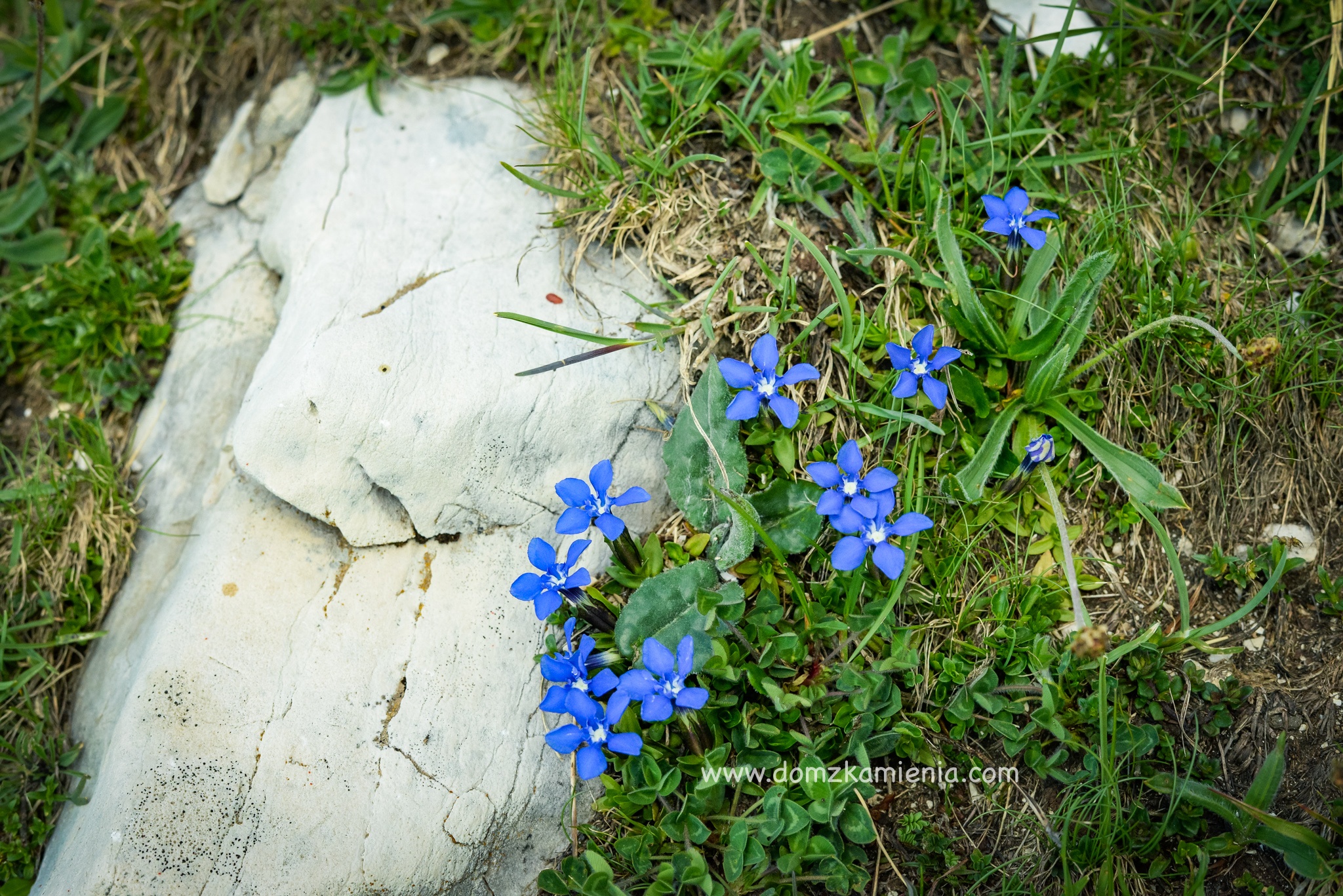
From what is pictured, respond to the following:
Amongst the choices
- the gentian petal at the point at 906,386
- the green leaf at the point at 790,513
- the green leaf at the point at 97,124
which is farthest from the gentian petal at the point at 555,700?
the green leaf at the point at 97,124

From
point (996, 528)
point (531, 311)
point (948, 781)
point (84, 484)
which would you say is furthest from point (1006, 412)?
point (84, 484)

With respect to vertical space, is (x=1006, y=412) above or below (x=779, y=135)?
below

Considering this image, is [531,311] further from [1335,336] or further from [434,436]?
[1335,336]

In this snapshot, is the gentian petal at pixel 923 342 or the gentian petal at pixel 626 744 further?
the gentian petal at pixel 923 342

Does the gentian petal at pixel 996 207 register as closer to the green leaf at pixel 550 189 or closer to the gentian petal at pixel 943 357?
the gentian petal at pixel 943 357

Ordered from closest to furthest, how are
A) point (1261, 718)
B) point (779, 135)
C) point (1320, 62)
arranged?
point (1261, 718)
point (779, 135)
point (1320, 62)

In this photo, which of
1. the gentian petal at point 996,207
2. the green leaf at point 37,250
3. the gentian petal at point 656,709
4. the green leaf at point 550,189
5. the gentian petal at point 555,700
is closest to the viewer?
the gentian petal at point 656,709

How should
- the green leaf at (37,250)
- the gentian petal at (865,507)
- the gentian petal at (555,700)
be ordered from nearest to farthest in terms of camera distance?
the gentian petal at (555,700) → the gentian petal at (865,507) → the green leaf at (37,250)

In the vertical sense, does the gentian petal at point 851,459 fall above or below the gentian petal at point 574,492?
above
